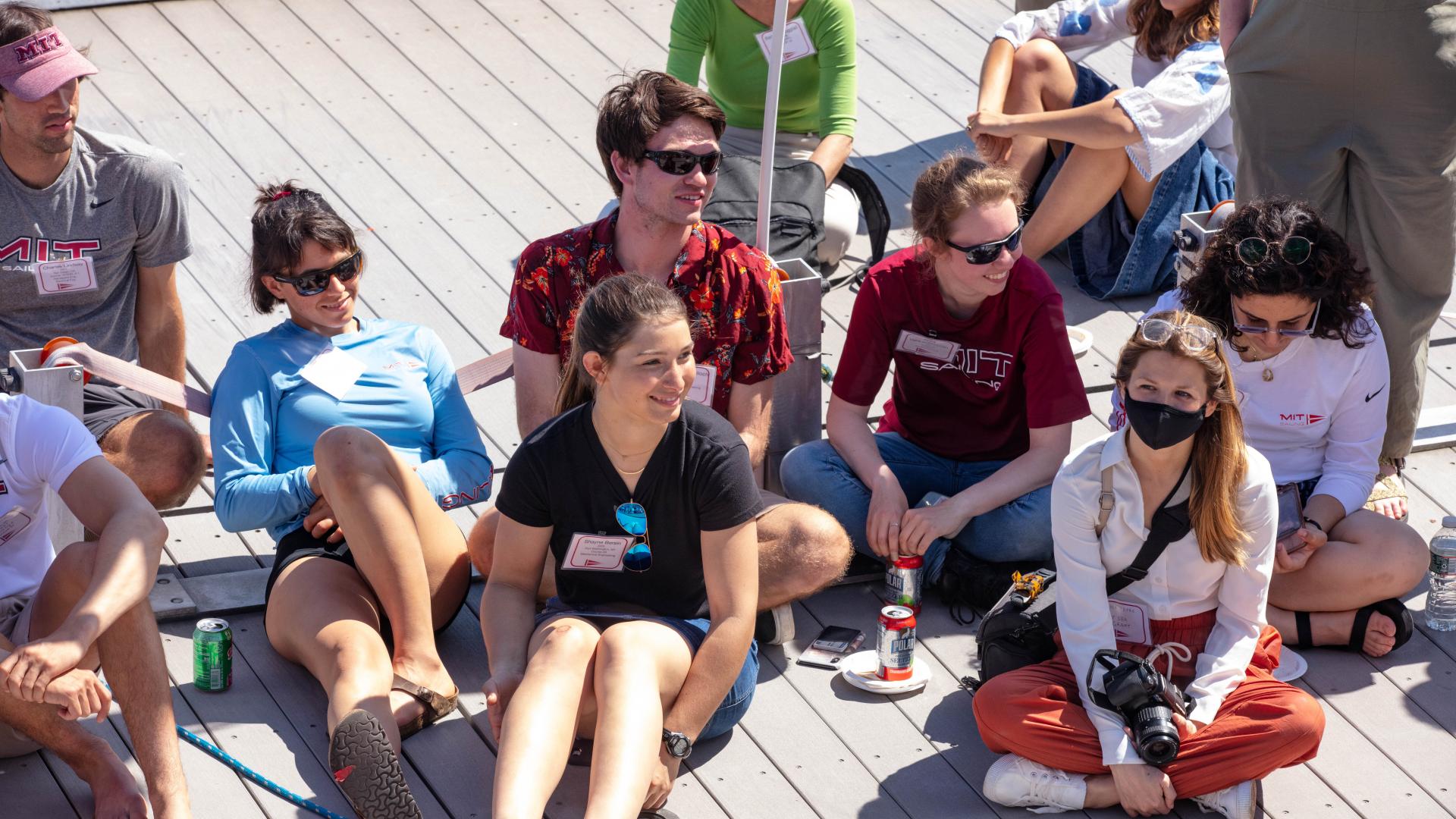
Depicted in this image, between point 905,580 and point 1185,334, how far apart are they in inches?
36.1

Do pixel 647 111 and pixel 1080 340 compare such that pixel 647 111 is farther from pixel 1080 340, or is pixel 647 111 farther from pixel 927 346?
pixel 1080 340

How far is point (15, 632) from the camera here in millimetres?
3035

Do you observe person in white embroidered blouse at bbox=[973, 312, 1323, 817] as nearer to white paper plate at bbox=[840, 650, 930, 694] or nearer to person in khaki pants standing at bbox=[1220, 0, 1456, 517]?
white paper plate at bbox=[840, 650, 930, 694]

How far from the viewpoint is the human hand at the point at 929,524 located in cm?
365

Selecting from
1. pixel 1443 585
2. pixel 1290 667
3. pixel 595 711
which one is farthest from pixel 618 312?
pixel 1443 585

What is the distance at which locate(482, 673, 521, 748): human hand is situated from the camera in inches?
117

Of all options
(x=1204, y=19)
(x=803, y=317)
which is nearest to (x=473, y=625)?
(x=803, y=317)

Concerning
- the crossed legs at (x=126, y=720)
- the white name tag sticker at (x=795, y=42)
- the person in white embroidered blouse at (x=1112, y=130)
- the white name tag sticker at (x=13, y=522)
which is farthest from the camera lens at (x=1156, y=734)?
the white name tag sticker at (x=795, y=42)

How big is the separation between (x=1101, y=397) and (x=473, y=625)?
1862 millimetres

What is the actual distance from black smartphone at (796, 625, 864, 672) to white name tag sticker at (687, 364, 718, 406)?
0.55 metres

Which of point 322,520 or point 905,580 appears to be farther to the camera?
point 905,580

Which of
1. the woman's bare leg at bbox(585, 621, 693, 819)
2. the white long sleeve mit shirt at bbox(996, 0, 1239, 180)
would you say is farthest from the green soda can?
the white long sleeve mit shirt at bbox(996, 0, 1239, 180)

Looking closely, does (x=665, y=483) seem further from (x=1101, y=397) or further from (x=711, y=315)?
(x=1101, y=397)

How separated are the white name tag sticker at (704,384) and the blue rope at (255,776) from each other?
3.59 ft
